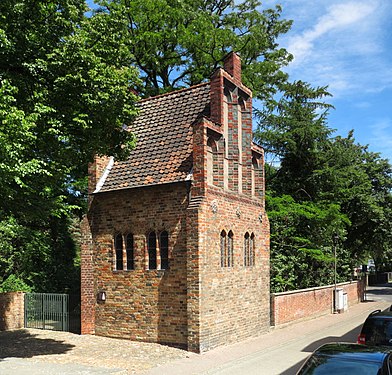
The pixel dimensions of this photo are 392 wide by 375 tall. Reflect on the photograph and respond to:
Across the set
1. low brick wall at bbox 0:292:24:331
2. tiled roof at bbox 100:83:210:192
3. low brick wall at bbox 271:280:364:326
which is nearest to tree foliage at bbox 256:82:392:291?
low brick wall at bbox 271:280:364:326

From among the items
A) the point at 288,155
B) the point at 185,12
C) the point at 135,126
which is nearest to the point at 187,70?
the point at 185,12

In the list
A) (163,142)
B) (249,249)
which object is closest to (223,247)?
(249,249)

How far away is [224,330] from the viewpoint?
15500mm

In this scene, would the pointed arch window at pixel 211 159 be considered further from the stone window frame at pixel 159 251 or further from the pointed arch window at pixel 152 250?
the pointed arch window at pixel 152 250

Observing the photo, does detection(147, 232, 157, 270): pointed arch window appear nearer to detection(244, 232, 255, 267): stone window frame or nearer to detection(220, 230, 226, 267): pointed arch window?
detection(220, 230, 226, 267): pointed arch window

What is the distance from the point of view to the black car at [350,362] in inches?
268

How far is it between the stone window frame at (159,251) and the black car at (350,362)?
850 centimetres

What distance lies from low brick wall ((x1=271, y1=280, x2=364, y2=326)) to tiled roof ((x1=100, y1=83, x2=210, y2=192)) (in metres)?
7.48

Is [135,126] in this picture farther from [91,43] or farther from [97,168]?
[91,43]

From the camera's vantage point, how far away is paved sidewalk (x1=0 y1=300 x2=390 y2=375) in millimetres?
12250

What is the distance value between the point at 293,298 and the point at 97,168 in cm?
1074

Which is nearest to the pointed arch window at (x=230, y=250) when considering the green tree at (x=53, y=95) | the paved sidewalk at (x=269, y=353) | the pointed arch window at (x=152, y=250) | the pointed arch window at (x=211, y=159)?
the pointed arch window at (x=211, y=159)

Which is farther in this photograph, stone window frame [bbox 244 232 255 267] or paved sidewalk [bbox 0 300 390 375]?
stone window frame [bbox 244 232 255 267]

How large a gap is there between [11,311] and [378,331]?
15030 millimetres
